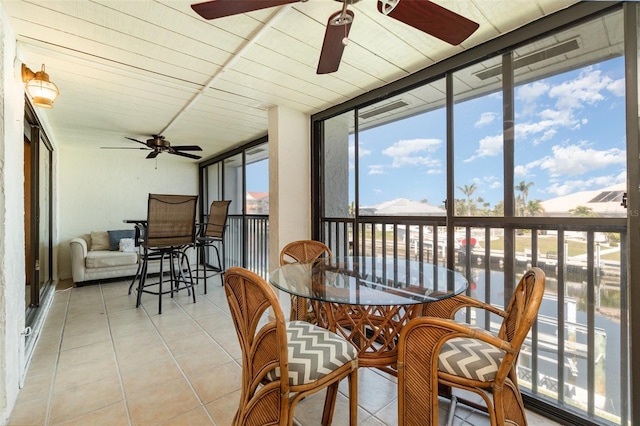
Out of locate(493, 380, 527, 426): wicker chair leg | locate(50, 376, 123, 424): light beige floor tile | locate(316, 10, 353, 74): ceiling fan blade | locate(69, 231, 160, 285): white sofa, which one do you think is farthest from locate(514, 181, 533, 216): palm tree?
locate(69, 231, 160, 285): white sofa

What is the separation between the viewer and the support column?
3.07 metres

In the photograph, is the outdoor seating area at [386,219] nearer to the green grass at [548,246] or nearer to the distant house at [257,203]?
A: the green grass at [548,246]

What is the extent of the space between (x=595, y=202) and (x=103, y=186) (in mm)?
6715

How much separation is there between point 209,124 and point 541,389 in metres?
4.09

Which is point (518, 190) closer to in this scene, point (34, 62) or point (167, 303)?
point (34, 62)

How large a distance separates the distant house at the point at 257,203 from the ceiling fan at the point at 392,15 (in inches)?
127

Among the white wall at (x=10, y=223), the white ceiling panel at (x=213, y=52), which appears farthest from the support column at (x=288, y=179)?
the white wall at (x=10, y=223)

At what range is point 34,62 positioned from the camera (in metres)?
2.10

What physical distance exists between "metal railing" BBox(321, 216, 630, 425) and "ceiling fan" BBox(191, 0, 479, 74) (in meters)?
1.23

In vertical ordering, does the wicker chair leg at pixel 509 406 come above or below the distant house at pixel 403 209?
below

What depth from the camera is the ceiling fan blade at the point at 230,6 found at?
1126mm

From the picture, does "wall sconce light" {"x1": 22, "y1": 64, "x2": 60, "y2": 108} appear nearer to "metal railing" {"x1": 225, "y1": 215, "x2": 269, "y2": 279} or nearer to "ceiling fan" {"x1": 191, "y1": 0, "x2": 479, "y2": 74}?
"ceiling fan" {"x1": 191, "y1": 0, "x2": 479, "y2": 74}

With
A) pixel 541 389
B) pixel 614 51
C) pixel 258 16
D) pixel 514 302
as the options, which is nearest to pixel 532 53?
pixel 614 51

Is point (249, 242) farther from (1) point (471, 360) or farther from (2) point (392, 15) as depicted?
(2) point (392, 15)
